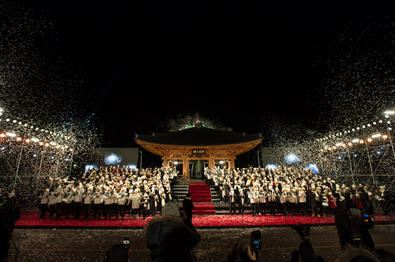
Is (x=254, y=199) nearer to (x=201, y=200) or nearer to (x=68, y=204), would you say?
(x=201, y=200)

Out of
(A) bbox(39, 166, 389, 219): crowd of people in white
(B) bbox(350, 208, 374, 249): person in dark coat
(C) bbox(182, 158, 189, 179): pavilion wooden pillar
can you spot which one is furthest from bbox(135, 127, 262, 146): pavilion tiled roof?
(B) bbox(350, 208, 374, 249): person in dark coat

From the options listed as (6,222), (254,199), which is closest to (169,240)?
(6,222)

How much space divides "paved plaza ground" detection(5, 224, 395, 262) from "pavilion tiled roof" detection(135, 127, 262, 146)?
12474 millimetres

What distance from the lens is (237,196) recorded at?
1074cm

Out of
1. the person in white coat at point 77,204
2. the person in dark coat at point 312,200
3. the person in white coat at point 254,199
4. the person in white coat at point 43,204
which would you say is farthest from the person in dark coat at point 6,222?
the person in dark coat at point 312,200

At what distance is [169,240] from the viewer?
149 centimetres

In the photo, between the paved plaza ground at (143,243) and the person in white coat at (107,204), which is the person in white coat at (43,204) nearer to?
the paved plaza ground at (143,243)

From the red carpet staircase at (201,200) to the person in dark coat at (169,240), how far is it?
9.46 metres

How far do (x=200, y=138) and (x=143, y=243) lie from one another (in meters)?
15.7

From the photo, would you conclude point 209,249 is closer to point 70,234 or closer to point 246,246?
point 246,246


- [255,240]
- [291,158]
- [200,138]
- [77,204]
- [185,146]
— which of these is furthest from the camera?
[291,158]

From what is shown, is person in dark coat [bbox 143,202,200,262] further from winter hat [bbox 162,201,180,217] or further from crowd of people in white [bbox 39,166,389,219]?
crowd of people in white [bbox 39,166,389,219]

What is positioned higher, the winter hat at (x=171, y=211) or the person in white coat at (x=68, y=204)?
the winter hat at (x=171, y=211)

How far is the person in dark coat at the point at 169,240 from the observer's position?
1446 millimetres
